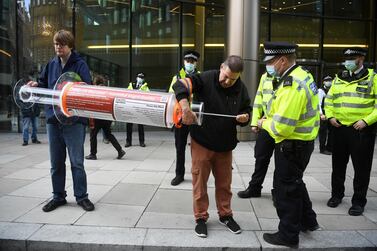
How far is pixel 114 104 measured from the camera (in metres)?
3.79

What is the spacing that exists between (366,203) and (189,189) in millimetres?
2477

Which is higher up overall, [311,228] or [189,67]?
[189,67]

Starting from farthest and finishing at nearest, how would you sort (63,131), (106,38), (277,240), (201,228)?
(106,38) < (63,131) < (201,228) < (277,240)

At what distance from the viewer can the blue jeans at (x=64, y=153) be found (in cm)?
466

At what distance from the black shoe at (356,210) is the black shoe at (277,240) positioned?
1.38 m

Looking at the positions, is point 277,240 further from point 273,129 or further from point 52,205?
point 52,205

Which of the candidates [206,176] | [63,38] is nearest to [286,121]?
[206,176]

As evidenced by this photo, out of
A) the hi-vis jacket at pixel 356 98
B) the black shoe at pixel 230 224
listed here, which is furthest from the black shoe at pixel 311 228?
the hi-vis jacket at pixel 356 98

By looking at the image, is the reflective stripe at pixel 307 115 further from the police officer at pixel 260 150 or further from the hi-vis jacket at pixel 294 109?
the police officer at pixel 260 150

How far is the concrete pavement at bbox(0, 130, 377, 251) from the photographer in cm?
391

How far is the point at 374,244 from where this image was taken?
12.9 feet

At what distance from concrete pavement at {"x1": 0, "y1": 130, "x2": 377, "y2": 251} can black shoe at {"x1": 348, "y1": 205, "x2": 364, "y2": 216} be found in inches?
3.1

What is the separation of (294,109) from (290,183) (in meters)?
0.76

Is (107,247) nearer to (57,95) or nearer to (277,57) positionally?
(57,95)
